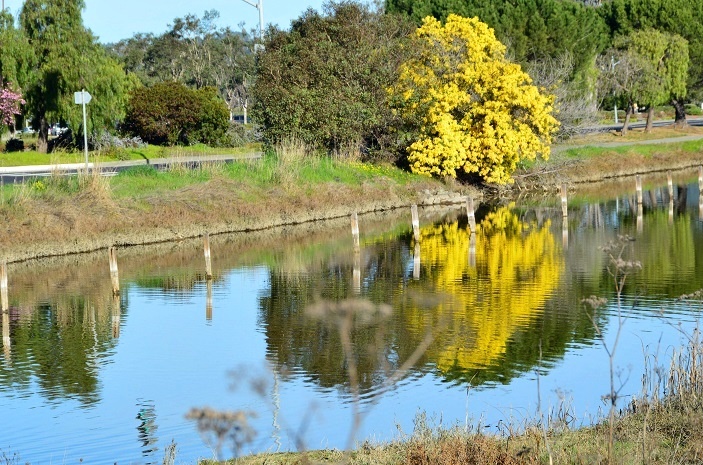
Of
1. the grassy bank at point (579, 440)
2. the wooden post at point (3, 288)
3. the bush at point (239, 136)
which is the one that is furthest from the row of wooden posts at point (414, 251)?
the bush at point (239, 136)

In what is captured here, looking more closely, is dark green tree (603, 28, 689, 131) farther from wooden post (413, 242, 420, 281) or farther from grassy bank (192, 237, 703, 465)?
grassy bank (192, 237, 703, 465)

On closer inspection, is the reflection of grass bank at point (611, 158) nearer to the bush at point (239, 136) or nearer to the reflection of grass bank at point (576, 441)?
the bush at point (239, 136)

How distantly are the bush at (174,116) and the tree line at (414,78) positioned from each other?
0.09 metres

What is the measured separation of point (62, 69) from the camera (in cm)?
5741

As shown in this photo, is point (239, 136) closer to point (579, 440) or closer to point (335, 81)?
point (335, 81)

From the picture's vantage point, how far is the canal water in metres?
15.6

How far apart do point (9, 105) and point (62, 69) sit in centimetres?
324

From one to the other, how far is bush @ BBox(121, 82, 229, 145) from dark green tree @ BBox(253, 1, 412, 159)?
1105cm

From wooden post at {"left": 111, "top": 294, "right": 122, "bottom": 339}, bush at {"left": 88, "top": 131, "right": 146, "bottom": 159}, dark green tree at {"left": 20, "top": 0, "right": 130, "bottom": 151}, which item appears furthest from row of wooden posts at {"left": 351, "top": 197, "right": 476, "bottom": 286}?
dark green tree at {"left": 20, "top": 0, "right": 130, "bottom": 151}

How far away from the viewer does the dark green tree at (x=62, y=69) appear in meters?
57.7

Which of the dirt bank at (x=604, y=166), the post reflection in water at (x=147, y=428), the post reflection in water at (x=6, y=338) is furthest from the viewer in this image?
the dirt bank at (x=604, y=166)

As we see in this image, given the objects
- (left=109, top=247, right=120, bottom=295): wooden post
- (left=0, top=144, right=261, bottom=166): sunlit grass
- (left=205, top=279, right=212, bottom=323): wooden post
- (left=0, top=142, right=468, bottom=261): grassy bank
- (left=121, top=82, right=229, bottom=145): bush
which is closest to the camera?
(left=205, top=279, right=212, bottom=323): wooden post

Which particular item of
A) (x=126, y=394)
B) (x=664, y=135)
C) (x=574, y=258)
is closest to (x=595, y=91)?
(x=664, y=135)

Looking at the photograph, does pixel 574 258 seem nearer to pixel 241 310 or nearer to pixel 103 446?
pixel 241 310
